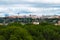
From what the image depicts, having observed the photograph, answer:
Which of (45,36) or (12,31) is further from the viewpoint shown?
(45,36)

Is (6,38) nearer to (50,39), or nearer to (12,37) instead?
(12,37)

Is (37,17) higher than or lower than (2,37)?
lower

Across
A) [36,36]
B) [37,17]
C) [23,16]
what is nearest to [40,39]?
[36,36]

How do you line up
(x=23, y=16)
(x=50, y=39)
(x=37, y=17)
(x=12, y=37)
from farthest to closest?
(x=37, y=17) < (x=23, y=16) < (x=50, y=39) < (x=12, y=37)

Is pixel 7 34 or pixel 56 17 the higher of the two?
pixel 7 34

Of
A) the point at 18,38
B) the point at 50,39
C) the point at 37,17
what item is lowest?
the point at 37,17

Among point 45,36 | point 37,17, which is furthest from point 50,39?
point 37,17

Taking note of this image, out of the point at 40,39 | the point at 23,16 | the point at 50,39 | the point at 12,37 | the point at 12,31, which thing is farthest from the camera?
the point at 23,16

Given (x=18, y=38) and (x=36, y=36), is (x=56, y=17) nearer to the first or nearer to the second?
(x=36, y=36)

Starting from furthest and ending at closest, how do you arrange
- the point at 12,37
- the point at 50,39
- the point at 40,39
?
the point at 50,39 < the point at 40,39 < the point at 12,37
